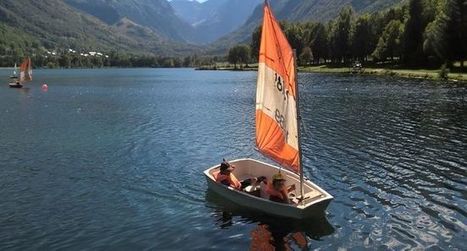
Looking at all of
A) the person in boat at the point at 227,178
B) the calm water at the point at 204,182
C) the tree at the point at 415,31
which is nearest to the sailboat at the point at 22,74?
the calm water at the point at 204,182

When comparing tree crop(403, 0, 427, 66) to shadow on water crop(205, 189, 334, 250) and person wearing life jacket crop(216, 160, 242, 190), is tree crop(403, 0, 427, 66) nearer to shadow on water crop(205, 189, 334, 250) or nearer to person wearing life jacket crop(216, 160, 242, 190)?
person wearing life jacket crop(216, 160, 242, 190)

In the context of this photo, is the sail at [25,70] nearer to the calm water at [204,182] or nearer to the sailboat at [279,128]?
the calm water at [204,182]

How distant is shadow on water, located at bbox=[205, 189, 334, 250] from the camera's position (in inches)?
977

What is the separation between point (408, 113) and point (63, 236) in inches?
2241

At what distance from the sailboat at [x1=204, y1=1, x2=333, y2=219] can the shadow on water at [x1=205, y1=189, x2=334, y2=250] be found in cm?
42

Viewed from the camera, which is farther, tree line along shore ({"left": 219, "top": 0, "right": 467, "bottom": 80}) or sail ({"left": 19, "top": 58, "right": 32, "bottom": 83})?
sail ({"left": 19, "top": 58, "right": 32, "bottom": 83})

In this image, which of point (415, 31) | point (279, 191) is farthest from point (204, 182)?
point (415, 31)

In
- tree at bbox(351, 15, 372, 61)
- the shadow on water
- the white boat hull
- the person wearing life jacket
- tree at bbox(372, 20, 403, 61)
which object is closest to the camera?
the shadow on water

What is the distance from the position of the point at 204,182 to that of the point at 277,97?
1071 centimetres

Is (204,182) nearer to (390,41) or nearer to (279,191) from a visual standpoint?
(279,191)

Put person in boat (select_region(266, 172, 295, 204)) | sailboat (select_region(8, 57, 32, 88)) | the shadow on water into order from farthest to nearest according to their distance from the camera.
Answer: sailboat (select_region(8, 57, 32, 88)), person in boat (select_region(266, 172, 295, 204)), the shadow on water

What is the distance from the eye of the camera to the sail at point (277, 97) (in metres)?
26.8

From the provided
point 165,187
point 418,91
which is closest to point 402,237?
point 165,187

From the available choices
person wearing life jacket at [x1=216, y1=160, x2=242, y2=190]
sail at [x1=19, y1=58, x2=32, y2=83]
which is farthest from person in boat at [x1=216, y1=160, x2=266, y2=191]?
sail at [x1=19, y1=58, x2=32, y2=83]
